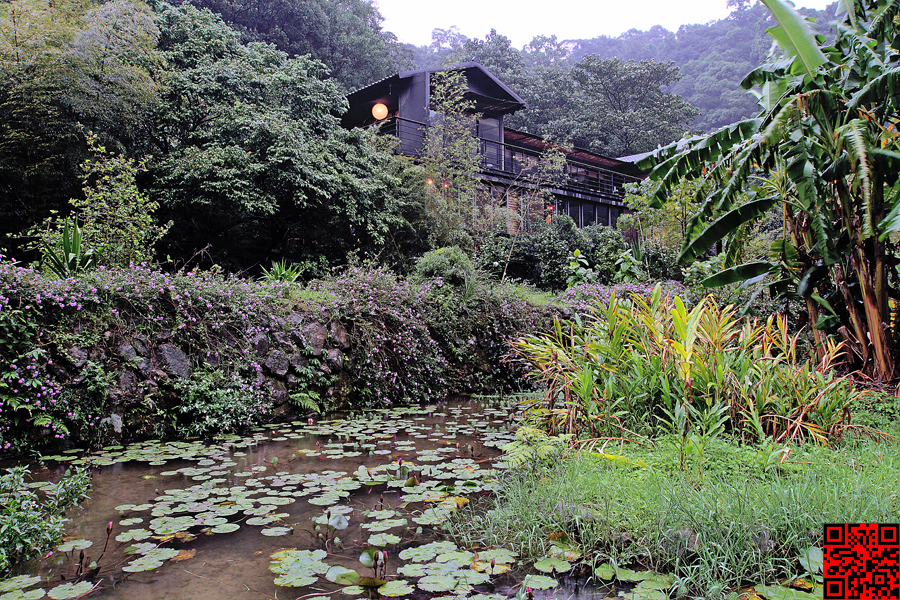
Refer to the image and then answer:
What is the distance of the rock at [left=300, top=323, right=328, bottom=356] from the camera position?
22.2 feet

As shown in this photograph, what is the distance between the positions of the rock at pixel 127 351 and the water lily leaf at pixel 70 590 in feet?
11.3

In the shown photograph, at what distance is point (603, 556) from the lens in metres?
2.47

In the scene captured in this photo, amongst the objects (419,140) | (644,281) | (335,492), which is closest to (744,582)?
(335,492)

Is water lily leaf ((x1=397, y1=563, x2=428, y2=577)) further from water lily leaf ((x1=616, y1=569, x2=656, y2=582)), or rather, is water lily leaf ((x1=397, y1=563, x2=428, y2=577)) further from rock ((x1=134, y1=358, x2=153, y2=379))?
rock ((x1=134, y1=358, x2=153, y2=379))

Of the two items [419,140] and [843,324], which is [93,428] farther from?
[419,140]

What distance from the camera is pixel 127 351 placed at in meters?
5.38

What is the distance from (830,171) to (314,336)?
609 cm

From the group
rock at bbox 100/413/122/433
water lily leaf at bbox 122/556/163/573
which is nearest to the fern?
rock at bbox 100/413/122/433

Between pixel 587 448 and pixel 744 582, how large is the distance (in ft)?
5.65

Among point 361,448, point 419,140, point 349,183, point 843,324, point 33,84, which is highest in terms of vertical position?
point 419,140

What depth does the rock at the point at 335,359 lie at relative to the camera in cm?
696

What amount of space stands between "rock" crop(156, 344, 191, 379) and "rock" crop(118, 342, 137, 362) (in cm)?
25

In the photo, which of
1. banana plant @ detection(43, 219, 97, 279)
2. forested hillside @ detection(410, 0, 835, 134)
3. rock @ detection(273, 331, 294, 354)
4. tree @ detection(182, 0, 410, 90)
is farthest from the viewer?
forested hillside @ detection(410, 0, 835, 134)

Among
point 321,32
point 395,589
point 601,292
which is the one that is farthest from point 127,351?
point 321,32
